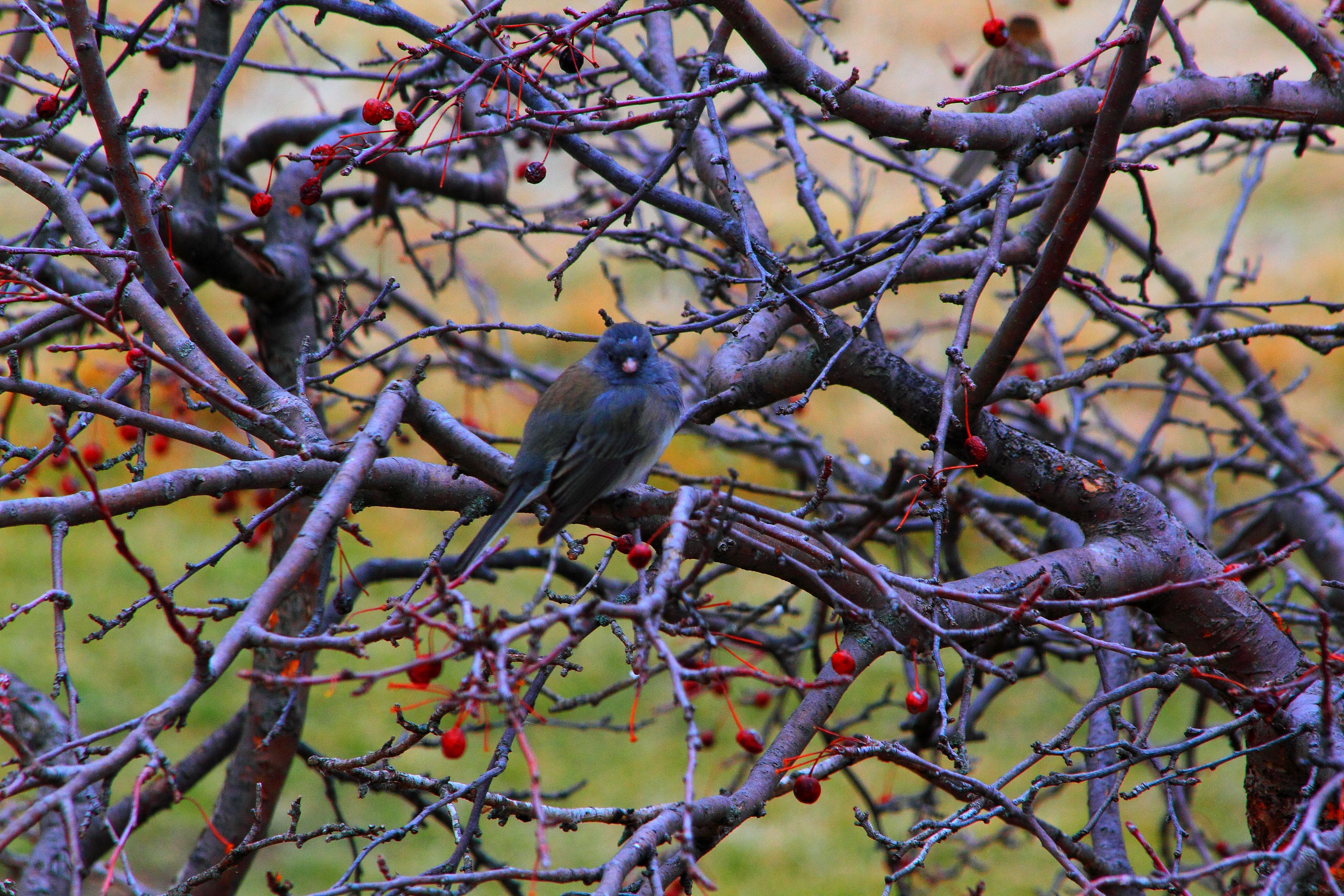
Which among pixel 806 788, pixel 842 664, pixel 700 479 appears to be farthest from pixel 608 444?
pixel 806 788

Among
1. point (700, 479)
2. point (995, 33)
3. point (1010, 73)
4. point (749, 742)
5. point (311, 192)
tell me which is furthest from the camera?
point (1010, 73)

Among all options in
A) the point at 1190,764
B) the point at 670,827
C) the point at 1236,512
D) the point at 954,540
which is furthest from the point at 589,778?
the point at 670,827

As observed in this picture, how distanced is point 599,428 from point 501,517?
0.76 meters

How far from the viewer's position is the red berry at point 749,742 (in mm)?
2037

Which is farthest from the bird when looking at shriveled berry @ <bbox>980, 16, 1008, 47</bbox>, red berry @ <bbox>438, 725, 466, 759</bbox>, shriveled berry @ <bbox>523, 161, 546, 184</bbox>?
red berry @ <bbox>438, 725, 466, 759</bbox>

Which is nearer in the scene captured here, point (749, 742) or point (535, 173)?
point (749, 742)

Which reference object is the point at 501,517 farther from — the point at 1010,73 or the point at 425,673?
the point at 1010,73

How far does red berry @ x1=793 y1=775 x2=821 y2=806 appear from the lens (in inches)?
82.5

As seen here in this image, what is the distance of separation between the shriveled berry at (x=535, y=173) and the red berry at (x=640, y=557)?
1129 mm

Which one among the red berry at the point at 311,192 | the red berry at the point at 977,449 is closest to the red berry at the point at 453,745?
the red berry at the point at 977,449

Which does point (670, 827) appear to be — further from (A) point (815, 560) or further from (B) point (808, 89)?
(B) point (808, 89)

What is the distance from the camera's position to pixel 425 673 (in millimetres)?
1504

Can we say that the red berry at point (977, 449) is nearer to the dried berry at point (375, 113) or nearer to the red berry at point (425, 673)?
the red berry at point (425, 673)

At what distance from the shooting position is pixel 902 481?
372 cm
